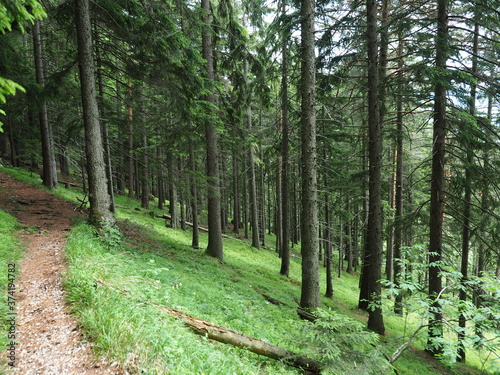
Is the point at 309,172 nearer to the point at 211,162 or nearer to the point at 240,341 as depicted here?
the point at 240,341

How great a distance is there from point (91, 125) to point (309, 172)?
275 inches

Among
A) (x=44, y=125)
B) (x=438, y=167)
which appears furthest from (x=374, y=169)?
(x=44, y=125)

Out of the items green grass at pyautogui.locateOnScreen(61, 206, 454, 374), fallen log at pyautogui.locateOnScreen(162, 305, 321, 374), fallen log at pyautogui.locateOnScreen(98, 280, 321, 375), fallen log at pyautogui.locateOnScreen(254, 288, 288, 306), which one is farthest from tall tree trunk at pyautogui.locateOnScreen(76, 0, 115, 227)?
fallen log at pyautogui.locateOnScreen(254, 288, 288, 306)

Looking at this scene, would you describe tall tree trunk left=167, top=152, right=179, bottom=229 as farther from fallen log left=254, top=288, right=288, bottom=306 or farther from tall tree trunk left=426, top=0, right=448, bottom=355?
tall tree trunk left=426, top=0, right=448, bottom=355

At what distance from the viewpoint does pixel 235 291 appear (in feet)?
27.2

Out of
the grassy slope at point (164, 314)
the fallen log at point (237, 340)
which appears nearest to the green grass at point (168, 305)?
the grassy slope at point (164, 314)

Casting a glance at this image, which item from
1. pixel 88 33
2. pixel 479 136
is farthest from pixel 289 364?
pixel 88 33

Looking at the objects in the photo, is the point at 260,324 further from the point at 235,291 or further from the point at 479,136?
the point at 479,136

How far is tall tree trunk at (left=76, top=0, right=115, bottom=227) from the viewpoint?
737 centimetres

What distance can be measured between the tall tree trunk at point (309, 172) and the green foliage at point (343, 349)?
Answer: 10.3 ft

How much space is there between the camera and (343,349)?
3818 millimetres

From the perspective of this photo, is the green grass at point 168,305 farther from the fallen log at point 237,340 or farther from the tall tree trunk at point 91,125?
the tall tree trunk at point 91,125

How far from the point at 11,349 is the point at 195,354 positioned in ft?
6.97

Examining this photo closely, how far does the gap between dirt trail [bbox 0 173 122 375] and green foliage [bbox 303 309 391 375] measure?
278cm
